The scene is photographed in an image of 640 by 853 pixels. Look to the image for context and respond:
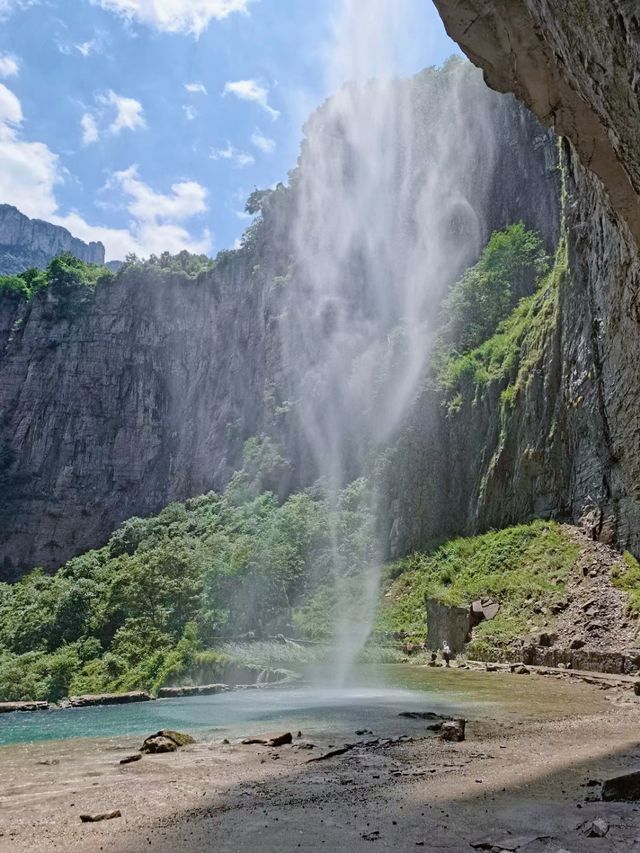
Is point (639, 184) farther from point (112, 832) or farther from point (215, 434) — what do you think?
point (215, 434)

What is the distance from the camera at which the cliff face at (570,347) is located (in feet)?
20.6

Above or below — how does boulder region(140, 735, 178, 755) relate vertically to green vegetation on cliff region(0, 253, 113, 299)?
below

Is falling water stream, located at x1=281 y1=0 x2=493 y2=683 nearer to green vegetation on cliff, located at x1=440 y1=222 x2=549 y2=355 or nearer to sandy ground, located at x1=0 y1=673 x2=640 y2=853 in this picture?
green vegetation on cliff, located at x1=440 y1=222 x2=549 y2=355

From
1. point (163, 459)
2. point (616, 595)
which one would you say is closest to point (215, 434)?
point (163, 459)

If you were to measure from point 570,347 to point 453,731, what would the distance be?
19.5 m

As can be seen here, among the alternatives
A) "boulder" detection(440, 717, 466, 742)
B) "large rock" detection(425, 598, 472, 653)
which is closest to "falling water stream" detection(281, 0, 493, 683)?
"large rock" detection(425, 598, 472, 653)

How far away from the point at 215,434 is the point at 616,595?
152 feet

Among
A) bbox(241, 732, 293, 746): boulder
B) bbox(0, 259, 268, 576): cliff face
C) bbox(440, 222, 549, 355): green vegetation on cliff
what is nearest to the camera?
bbox(241, 732, 293, 746): boulder

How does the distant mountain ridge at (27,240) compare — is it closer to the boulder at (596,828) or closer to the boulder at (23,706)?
the boulder at (23,706)

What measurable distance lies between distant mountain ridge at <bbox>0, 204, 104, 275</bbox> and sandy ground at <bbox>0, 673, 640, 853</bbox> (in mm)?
132511

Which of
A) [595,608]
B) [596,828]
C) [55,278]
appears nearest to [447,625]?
[595,608]

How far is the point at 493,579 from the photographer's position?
24.7 metres

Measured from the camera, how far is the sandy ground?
14.3 ft

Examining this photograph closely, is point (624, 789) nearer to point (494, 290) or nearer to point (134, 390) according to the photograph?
point (494, 290)
